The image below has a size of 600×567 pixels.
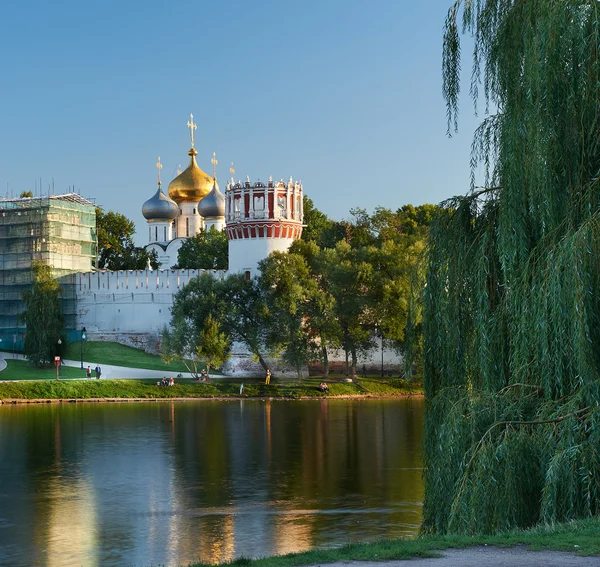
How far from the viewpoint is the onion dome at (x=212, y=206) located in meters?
72.2

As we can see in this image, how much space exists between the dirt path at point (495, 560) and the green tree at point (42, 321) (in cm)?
4734

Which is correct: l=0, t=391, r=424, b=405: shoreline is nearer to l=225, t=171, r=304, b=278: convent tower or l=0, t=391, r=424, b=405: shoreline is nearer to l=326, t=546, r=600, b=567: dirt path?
l=225, t=171, r=304, b=278: convent tower

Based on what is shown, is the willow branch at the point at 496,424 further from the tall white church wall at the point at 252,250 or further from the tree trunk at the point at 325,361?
the tall white church wall at the point at 252,250

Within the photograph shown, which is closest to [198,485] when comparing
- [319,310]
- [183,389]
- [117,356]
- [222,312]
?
Result: [183,389]

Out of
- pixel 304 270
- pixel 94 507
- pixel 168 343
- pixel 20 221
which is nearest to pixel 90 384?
pixel 168 343

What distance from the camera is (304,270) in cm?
5125

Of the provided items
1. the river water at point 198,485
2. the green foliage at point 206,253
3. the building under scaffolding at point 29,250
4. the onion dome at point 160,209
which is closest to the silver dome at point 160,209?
the onion dome at point 160,209

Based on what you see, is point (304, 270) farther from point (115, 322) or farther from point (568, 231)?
point (568, 231)

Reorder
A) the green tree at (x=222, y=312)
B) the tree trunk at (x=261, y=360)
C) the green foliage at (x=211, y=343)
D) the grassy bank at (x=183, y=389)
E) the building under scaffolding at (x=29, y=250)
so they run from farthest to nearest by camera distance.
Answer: the building under scaffolding at (x=29, y=250) → the tree trunk at (x=261, y=360) → the green tree at (x=222, y=312) → the green foliage at (x=211, y=343) → the grassy bank at (x=183, y=389)

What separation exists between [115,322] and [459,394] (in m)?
49.6

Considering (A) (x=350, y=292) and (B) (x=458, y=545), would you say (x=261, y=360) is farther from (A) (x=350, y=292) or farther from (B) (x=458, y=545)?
(B) (x=458, y=545)

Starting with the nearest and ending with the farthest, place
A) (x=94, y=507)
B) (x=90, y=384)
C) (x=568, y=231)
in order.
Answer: (x=568, y=231) < (x=94, y=507) < (x=90, y=384)

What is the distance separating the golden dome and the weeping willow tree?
208 ft

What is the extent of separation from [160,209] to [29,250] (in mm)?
15318
